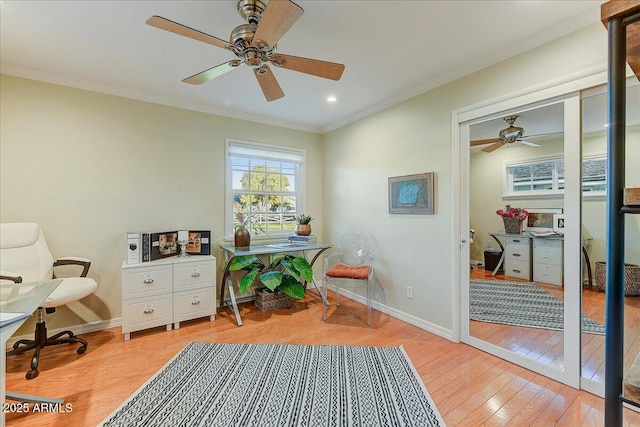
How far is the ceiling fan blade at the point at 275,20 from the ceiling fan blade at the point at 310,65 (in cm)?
14

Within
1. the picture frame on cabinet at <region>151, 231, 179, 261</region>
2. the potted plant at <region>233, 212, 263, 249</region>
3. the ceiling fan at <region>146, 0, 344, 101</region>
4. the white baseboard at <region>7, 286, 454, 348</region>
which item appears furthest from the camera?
the potted plant at <region>233, 212, 263, 249</region>

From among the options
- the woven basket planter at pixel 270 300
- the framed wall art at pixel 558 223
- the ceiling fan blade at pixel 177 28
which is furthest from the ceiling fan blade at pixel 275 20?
the woven basket planter at pixel 270 300

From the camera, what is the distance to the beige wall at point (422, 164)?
6.49 ft

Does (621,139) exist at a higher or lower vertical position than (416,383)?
higher

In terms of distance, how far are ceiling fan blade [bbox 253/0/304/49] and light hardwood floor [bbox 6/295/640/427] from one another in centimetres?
225

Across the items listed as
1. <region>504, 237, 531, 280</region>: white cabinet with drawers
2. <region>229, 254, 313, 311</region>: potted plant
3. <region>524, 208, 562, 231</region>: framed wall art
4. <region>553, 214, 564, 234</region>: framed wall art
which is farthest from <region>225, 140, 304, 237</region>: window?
<region>553, 214, 564, 234</region>: framed wall art

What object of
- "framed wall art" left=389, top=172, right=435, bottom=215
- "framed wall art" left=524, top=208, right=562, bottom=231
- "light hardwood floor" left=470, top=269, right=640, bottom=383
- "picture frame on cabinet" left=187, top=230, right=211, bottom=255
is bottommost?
"light hardwood floor" left=470, top=269, right=640, bottom=383

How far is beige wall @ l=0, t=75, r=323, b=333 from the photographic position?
252cm

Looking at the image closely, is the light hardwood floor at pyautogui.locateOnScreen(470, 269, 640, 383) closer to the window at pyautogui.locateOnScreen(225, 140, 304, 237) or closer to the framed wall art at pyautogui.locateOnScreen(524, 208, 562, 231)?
the framed wall art at pyautogui.locateOnScreen(524, 208, 562, 231)

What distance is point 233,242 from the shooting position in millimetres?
3621

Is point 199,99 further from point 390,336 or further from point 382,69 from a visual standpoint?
point 390,336

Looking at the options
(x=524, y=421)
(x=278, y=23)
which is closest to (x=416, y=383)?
(x=524, y=421)

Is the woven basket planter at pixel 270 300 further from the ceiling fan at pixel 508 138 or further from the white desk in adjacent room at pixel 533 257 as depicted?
the ceiling fan at pixel 508 138

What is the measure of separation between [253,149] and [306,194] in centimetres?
101
